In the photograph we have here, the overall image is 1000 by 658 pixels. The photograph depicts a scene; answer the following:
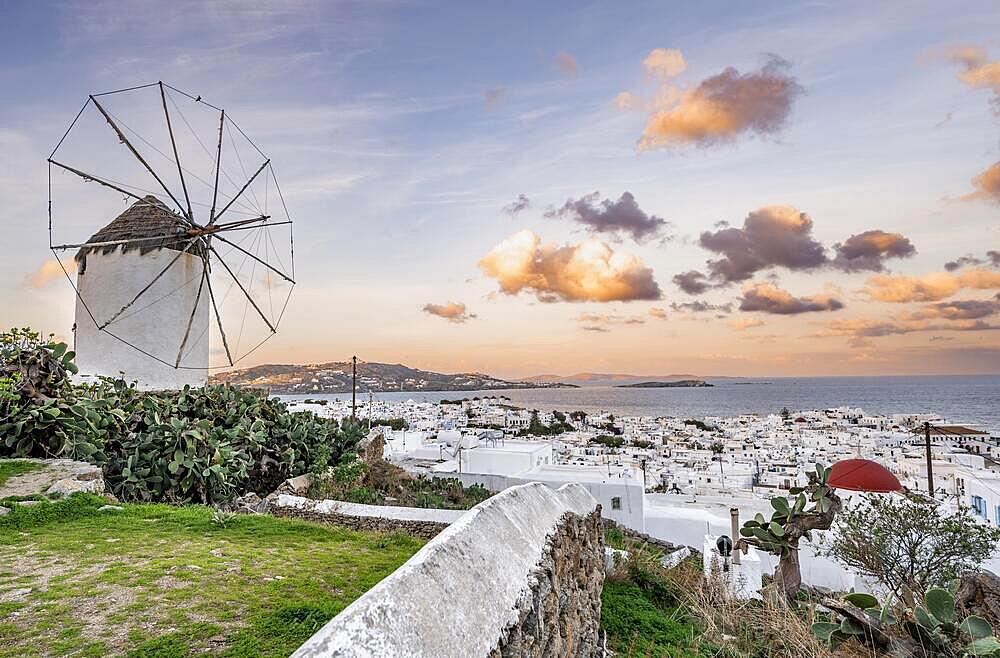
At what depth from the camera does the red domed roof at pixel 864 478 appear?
1343 cm

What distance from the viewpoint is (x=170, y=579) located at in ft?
13.2

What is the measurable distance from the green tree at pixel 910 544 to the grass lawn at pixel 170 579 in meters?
10.0

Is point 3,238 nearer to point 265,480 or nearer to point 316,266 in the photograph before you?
point 316,266

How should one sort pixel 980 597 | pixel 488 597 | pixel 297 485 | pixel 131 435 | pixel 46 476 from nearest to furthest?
1. pixel 488 597
2. pixel 980 597
3. pixel 46 476
4. pixel 131 435
5. pixel 297 485

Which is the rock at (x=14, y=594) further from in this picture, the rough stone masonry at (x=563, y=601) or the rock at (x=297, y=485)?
the rock at (x=297, y=485)

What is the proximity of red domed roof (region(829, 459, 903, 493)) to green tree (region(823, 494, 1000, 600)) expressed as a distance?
4.00 ft

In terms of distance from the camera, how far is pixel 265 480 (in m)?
11.8

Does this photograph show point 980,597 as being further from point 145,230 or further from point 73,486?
point 145,230

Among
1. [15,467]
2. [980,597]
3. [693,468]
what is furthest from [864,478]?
[693,468]

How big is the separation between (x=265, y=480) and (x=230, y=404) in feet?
6.03

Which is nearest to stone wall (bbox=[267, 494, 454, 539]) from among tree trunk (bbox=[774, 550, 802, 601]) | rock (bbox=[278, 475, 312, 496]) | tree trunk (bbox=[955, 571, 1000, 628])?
rock (bbox=[278, 475, 312, 496])

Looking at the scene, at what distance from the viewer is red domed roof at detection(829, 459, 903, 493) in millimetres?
13430

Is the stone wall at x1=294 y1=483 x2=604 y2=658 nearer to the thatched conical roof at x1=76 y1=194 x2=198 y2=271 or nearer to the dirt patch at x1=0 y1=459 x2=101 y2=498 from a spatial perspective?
the dirt patch at x1=0 y1=459 x2=101 y2=498

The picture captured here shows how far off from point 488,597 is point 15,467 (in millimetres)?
8044
